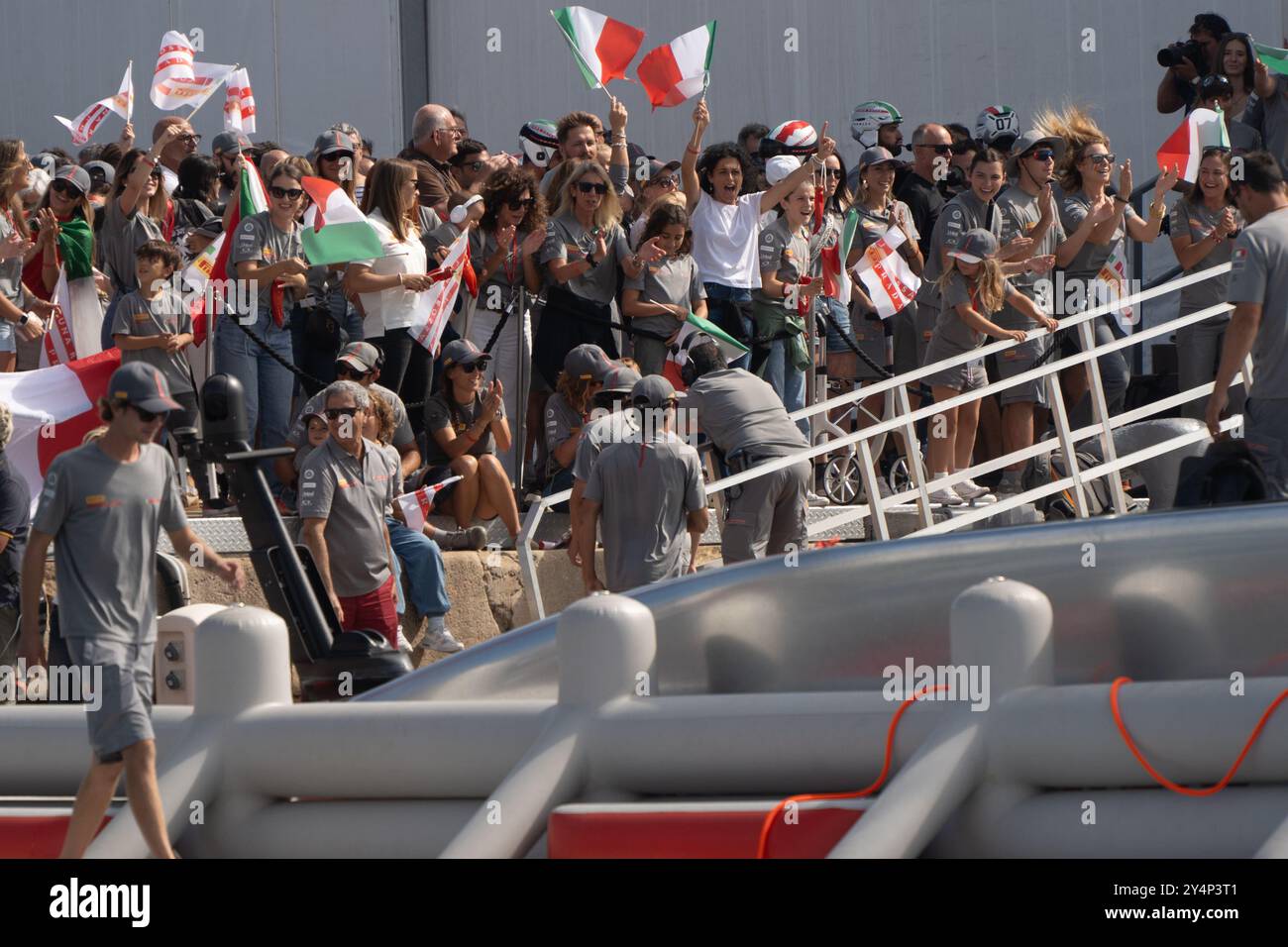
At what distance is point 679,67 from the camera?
11820 mm

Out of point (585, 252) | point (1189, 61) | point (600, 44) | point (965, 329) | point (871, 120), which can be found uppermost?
point (1189, 61)

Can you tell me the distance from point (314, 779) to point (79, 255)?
17.1ft

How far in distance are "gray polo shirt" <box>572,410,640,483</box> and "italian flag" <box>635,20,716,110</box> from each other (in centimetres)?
326

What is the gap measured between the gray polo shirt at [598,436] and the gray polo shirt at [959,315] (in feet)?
8.41

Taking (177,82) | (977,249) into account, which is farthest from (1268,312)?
(177,82)

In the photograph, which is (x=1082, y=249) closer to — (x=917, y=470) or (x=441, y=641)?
(x=917, y=470)

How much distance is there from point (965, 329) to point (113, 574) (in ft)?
20.7

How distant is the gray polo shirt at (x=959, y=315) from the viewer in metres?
10.9

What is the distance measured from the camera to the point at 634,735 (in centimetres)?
594

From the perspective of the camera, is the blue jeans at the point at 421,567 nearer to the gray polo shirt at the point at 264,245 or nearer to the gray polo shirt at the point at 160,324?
the gray polo shirt at the point at 160,324

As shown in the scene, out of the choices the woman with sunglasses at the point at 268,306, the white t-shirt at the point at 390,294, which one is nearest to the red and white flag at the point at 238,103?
the woman with sunglasses at the point at 268,306
